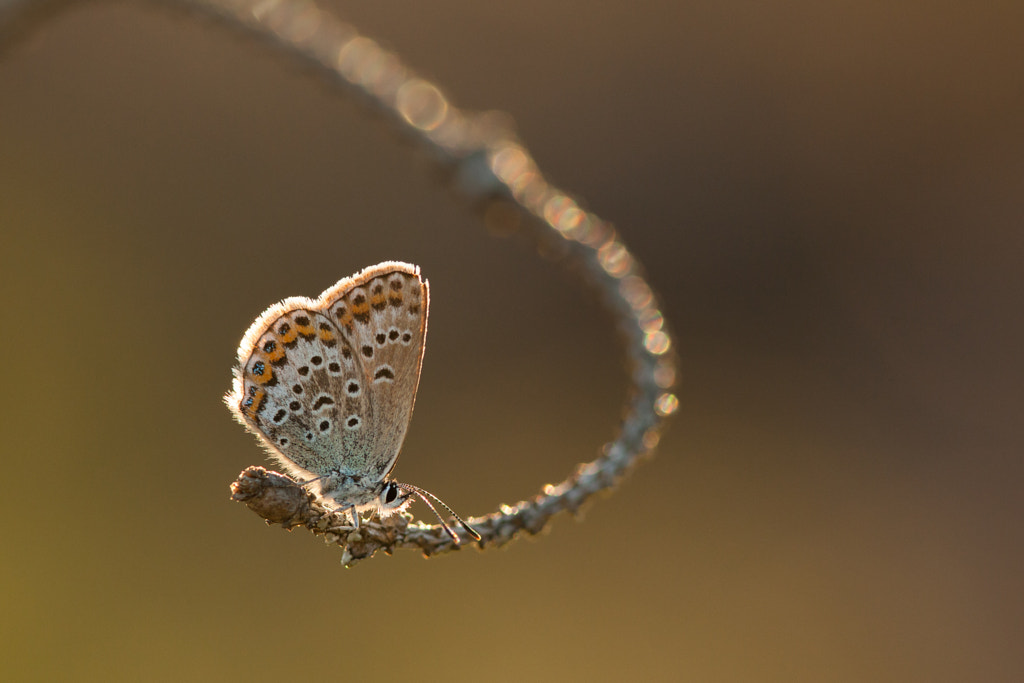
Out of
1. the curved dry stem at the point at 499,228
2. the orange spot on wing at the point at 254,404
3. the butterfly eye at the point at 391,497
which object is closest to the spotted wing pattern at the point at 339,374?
the orange spot on wing at the point at 254,404

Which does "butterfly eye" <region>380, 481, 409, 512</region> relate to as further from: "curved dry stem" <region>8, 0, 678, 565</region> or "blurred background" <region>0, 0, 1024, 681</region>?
"blurred background" <region>0, 0, 1024, 681</region>

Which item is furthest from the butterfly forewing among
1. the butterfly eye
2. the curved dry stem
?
the curved dry stem

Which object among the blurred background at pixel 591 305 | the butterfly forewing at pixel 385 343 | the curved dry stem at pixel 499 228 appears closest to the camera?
the curved dry stem at pixel 499 228

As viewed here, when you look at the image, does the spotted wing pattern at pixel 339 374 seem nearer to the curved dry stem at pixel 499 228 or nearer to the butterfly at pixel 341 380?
the butterfly at pixel 341 380

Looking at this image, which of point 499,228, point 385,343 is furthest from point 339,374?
point 499,228

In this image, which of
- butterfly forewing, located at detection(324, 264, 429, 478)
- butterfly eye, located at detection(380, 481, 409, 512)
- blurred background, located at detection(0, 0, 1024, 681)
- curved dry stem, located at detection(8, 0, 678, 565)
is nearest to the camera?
curved dry stem, located at detection(8, 0, 678, 565)

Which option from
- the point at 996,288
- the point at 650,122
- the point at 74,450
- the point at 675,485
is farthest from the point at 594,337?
the point at 74,450

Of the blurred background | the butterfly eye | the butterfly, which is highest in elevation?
the blurred background
